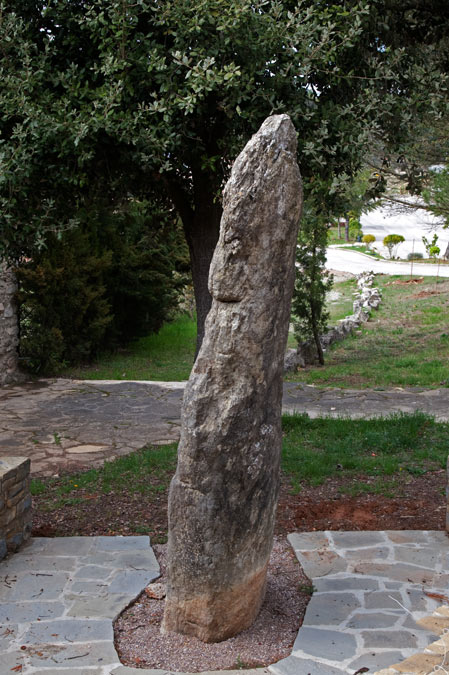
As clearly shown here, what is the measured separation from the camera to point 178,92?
247 inches

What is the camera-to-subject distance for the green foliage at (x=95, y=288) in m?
11.8

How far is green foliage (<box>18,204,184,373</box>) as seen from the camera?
11.8 meters

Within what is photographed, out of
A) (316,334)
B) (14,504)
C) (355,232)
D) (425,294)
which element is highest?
(355,232)

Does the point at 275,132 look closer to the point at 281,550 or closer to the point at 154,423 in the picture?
the point at 281,550

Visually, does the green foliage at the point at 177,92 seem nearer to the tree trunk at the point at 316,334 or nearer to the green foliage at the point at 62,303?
the green foliage at the point at 62,303

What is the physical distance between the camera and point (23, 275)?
37.7 feet

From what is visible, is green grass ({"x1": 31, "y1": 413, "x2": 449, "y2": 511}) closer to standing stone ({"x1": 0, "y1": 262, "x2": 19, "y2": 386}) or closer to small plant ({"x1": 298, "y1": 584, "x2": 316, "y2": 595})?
small plant ({"x1": 298, "y1": 584, "x2": 316, "y2": 595})

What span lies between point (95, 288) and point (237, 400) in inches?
394

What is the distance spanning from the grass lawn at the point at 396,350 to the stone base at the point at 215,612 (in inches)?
310

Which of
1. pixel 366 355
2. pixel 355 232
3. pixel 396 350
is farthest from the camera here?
pixel 355 232

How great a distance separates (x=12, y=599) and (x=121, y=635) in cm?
82

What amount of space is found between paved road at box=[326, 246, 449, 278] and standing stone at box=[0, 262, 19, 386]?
20.7 meters

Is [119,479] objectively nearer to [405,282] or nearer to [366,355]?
[366,355]

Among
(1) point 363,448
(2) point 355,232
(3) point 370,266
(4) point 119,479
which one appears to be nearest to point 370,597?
(4) point 119,479
